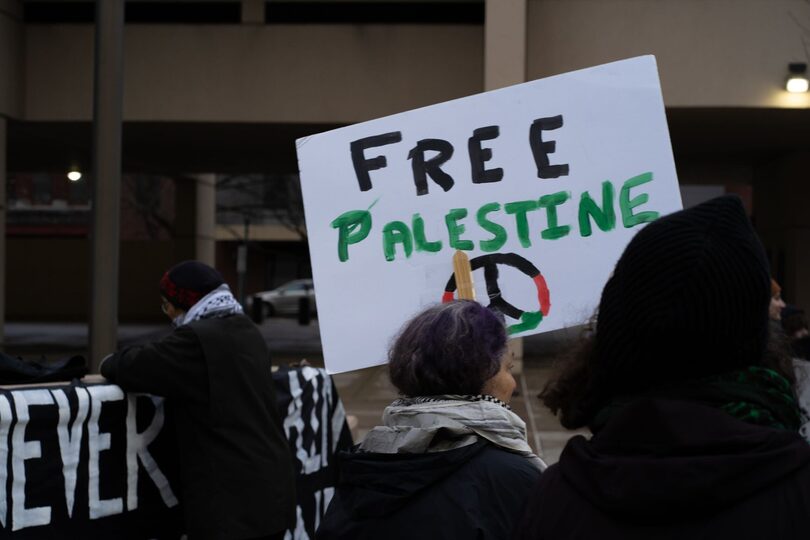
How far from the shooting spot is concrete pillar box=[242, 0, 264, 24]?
15078 mm

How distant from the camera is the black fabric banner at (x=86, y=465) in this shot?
4172 mm

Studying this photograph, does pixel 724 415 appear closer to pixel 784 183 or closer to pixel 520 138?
pixel 520 138

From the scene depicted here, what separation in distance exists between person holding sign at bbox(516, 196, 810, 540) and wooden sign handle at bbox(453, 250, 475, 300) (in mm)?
1555

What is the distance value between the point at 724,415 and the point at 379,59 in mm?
14089

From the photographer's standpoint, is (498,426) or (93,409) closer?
(498,426)

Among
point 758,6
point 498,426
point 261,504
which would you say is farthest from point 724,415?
point 758,6

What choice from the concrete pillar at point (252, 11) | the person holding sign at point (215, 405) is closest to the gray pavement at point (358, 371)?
the person holding sign at point (215, 405)

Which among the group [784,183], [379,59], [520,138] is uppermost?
[379,59]

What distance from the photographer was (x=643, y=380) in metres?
1.48

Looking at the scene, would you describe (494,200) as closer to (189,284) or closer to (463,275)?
(463,275)

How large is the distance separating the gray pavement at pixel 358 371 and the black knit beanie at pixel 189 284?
5.01ft

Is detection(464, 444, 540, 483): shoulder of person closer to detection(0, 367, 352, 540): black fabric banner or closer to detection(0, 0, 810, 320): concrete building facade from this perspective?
detection(0, 367, 352, 540): black fabric banner

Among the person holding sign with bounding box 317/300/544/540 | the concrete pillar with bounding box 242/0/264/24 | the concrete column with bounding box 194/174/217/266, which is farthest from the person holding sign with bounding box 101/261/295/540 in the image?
the concrete column with bounding box 194/174/217/266

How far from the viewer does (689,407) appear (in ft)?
4.59
